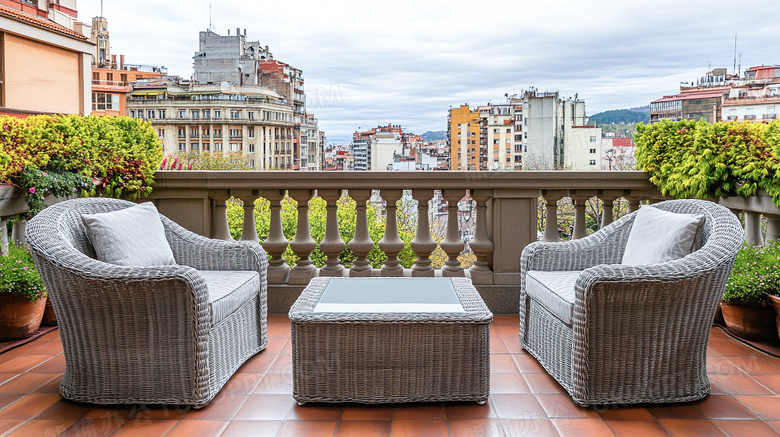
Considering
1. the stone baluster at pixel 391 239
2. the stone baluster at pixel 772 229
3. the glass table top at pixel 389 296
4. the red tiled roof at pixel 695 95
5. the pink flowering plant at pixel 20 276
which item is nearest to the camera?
the glass table top at pixel 389 296

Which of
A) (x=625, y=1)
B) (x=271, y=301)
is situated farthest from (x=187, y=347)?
(x=625, y=1)

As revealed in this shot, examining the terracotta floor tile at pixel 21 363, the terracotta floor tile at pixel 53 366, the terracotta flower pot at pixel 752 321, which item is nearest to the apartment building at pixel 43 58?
the terracotta floor tile at pixel 21 363

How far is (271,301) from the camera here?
3770mm

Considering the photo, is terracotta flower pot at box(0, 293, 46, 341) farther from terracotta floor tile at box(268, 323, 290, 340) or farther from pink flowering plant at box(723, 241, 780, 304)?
pink flowering plant at box(723, 241, 780, 304)

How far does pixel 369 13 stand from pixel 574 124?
6208 mm

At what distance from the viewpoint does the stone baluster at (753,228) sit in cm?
333

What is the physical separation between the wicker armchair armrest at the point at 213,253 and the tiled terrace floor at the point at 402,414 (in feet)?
1.97

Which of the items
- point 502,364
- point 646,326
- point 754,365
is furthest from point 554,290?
point 754,365

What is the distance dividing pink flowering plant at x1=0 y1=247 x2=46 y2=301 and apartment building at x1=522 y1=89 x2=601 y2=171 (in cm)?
822

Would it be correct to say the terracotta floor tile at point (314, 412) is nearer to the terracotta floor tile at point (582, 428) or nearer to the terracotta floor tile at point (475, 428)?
the terracotta floor tile at point (475, 428)

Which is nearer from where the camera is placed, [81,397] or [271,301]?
[81,397]

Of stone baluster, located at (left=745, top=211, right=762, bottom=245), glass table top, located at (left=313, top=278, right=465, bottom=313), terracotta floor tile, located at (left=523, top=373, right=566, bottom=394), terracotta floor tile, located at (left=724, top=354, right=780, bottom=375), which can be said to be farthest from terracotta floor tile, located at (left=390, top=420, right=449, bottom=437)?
stone baluster, located at (left=745, top=211, right=762, bottom=245)

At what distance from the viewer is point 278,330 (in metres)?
3.38

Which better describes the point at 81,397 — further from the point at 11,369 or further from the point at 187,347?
the point at 11,369
